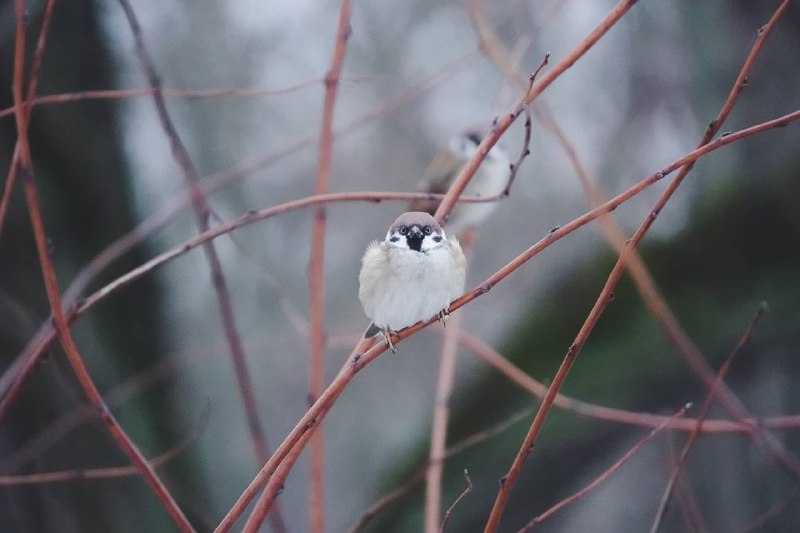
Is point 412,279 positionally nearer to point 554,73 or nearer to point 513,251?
point 554,73

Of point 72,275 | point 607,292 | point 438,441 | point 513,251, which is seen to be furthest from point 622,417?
point 513,251

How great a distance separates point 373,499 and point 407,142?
3.57 ft

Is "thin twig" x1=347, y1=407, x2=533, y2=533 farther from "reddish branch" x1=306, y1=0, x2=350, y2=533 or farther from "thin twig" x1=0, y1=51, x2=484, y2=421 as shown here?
"thin twig" x1=0, y1=51, x2=484, y2=421

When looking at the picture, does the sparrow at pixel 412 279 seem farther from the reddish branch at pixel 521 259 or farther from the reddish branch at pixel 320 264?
the reddish branch at pixel 521 259

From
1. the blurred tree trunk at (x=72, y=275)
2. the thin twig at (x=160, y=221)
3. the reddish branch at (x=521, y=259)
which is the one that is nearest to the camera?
the reddish branch at (x=521, y=259)

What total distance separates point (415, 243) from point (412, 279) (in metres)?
0.04

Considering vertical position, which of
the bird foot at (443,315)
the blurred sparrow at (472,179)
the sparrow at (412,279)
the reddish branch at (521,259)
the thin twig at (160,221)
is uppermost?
the blurred sparrow at (472,179)

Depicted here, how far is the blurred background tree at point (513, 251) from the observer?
1.66 meters

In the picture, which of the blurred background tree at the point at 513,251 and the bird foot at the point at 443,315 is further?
the blurred background tree at the point at 513,251

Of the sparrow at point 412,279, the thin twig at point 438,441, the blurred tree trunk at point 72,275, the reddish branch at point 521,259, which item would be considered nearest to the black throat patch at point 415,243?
the sparrow at point 412,279

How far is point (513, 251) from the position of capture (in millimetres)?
2502

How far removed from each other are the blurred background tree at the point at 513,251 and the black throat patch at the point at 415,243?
293mm

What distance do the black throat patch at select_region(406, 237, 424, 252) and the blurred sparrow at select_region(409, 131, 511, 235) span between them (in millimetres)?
903

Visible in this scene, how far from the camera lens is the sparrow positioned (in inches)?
36.0
